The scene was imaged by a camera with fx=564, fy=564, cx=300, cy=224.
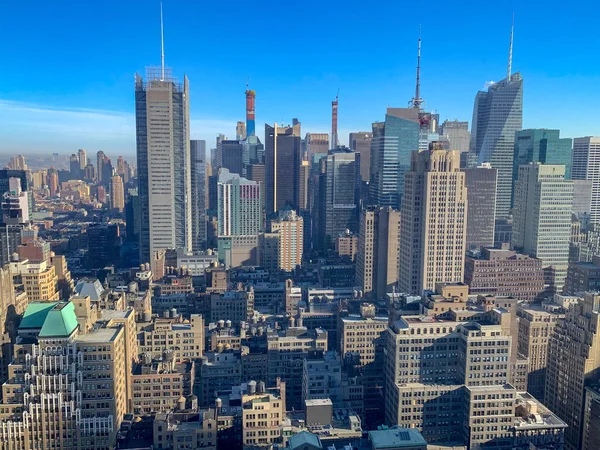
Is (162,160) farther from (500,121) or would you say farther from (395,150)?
(500,121)

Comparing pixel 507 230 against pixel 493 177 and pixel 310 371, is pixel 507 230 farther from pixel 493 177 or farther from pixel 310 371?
pixel 310 371

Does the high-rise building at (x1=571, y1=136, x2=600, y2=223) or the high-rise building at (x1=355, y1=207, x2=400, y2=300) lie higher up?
the high-rise building at (x1=571, y1=136, x2=600, y2=223)

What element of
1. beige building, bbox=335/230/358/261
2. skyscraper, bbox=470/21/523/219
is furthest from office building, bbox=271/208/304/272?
skyscraper, bbox=470/21/523/219

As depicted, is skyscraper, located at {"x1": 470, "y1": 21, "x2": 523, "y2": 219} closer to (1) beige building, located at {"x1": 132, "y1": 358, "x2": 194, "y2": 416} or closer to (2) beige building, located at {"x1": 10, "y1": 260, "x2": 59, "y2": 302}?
(2) beige building, located at {"x1": 10, "y1": 260, "x2": 59, "y2": 302}

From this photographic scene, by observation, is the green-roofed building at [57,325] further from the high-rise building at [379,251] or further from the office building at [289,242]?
the office building at [289,242]

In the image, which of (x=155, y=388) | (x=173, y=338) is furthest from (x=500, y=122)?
(x=155, y=388)

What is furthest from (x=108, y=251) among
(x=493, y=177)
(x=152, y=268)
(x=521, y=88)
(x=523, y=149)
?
(x=521, y=88)
